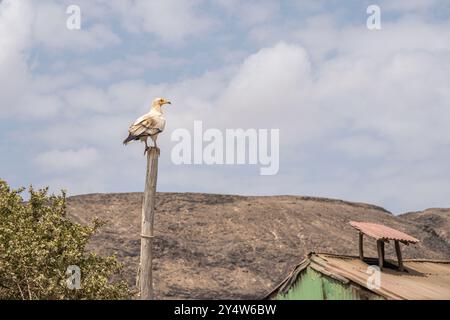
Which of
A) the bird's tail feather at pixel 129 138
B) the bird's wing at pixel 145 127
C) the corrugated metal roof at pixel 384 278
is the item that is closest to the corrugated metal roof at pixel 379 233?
the corrugated metal roof at pixel 384 278

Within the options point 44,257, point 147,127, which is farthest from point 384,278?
point 44,257

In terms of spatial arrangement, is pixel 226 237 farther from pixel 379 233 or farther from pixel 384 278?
pixel 384 278

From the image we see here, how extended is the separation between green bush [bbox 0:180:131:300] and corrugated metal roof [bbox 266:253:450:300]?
733 centimetres

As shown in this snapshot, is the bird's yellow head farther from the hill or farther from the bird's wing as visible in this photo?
the hill

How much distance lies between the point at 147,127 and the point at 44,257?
23.9 feet

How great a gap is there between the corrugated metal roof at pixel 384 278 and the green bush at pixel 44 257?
24.0 feet

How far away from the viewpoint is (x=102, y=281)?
22.2 meters

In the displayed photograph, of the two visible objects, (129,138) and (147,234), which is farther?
(129,138)

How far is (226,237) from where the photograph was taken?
6875 cm

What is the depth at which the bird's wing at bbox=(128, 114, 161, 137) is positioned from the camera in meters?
17.4

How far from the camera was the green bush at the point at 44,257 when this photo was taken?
71.4ft

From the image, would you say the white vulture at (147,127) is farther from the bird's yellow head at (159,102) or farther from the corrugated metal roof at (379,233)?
the corrugated metal roof at (379,233)

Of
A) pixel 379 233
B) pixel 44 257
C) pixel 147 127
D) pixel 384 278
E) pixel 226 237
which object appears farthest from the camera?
pixel 226 237

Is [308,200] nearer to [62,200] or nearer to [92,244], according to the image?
[92,244]
